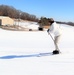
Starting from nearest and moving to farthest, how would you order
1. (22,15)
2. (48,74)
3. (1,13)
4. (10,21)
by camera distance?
(48,74) → (10,21) → (1,13) → (22,15)

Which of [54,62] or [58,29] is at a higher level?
[58,29]

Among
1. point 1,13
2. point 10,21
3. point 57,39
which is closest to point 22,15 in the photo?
point 1,13

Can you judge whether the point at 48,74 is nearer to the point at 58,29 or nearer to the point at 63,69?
the point at 63,69

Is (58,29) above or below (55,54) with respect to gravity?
above

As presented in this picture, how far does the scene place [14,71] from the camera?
5621 mm

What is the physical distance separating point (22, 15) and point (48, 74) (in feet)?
346

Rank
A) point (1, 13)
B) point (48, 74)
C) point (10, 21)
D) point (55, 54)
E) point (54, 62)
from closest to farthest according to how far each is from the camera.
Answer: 1. point (48, 74)
2. point (54, 62)
3. point (55, 54)
4. point (10, 21)
5. point (1, 13)

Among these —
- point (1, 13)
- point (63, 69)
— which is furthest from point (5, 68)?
point (1, 13)

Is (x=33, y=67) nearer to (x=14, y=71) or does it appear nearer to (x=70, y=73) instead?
(x=14, y=71)

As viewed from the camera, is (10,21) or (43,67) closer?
(43,67)

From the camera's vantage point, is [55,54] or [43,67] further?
[55,54]

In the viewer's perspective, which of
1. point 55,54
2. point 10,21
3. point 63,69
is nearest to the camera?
point 63,69

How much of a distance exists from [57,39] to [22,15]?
102 metres

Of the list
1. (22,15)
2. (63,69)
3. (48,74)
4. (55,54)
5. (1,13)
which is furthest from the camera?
(22,15)
